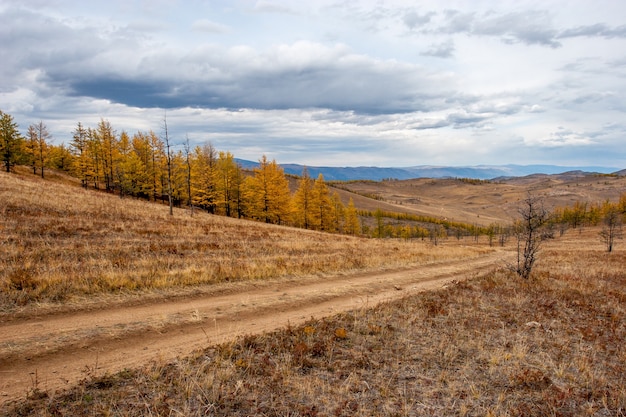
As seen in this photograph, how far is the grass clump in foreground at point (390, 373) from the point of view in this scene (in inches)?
231

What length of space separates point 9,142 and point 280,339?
2903 inches

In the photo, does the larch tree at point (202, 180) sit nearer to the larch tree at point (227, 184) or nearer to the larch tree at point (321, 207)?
the larch tree at point (227, 184)

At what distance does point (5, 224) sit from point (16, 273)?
35.5 feet

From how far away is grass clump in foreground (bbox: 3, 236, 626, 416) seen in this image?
5.87 meters

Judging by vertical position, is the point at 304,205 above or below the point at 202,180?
below

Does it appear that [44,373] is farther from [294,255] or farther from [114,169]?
[114,169]

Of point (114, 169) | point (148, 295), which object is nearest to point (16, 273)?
point (148, 295)

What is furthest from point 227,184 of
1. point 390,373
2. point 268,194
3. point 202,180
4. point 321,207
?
point 390,373

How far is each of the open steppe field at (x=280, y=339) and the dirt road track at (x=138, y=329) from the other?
47 mm

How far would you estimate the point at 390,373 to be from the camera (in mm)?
7477

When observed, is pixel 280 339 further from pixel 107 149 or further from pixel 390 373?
pixel 107 149

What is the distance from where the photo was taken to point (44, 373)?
21.2 ft

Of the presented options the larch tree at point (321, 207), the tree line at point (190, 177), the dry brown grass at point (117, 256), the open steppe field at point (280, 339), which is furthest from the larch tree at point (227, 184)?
the open steppe field at point (280, 339)

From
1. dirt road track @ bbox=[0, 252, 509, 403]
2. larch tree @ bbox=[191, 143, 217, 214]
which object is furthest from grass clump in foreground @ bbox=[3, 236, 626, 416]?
larch tree @ bbox=[191, 143, 217, 214]
